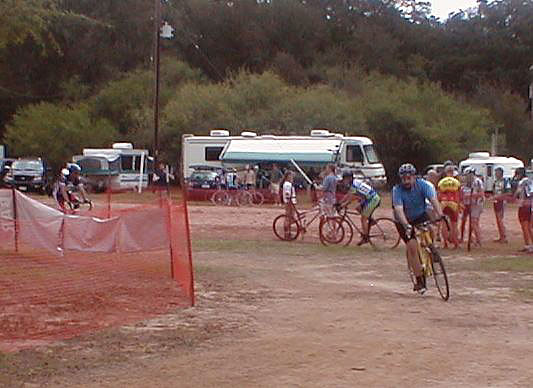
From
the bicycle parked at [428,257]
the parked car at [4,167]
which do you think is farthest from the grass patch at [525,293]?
the parked car at [4,167]

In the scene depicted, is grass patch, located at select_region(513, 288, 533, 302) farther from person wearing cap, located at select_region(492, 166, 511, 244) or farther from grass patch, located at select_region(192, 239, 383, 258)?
person wearing cap, located at select_region(492, 166, 511, 244)

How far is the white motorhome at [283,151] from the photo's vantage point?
43.3m

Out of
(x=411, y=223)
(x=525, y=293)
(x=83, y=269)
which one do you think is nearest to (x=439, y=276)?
(x=411, y=223)

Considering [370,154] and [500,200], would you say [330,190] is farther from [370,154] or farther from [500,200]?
[370,154]

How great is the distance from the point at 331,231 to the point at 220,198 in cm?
1708

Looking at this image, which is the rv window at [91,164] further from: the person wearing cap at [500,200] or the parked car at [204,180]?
the person wearing cap at [500,200]

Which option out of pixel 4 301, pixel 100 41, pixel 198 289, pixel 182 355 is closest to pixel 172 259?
pixel 198 289

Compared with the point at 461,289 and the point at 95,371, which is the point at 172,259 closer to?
the point at 461,289

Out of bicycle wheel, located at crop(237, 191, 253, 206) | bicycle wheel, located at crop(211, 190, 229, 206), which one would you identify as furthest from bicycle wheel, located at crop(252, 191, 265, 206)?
bicycle wheel, located at crop(211, 190, 229, 206)

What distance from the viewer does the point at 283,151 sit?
143ft

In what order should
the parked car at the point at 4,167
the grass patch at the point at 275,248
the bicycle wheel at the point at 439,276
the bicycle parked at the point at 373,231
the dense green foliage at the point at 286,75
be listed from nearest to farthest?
the bicycle wheel at the point at 439,276 → the grass patch at the point at 275,248 → the bicycle parked at the point at 373,231 → the parked car at the point at 4,167 → the dense green foliage at the point at 286,75

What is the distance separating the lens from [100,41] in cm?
6944

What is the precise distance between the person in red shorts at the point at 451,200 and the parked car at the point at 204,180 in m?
21.4

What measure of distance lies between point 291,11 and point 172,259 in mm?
64351
